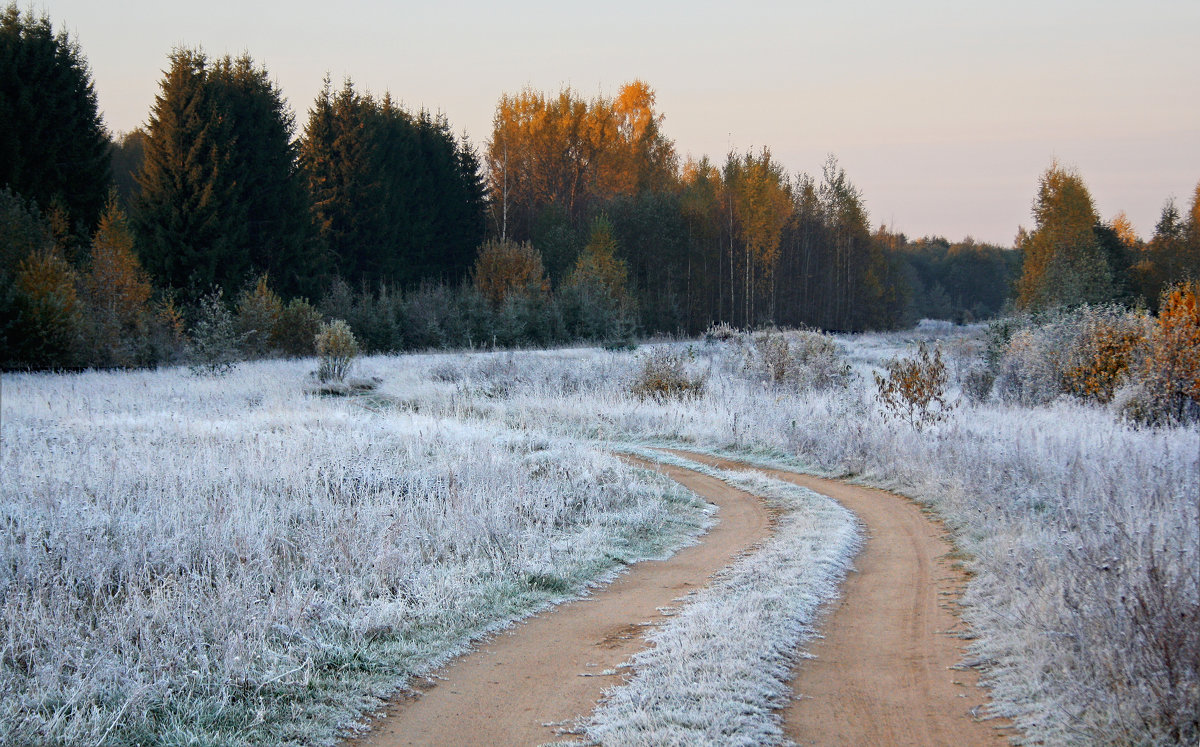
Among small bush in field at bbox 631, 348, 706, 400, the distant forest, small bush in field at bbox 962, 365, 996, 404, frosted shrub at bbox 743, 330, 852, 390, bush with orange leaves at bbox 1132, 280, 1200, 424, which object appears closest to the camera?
bush with orange leaves at bbox 1132, 280, 1200, 424

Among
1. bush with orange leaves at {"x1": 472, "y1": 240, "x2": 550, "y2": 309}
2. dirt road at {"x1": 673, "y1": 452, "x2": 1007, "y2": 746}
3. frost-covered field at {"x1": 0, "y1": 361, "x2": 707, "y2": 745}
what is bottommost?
dirt road at {"x1": 673, "y1": 452, "x2": 1007, "y2": 746}

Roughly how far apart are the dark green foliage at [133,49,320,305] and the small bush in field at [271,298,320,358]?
392 centimetres

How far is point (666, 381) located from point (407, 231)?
28924 mm

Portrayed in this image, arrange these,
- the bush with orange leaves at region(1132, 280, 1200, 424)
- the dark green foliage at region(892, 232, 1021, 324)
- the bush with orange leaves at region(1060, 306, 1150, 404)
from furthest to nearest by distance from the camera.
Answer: the dark green foliage at region(892, 232, 1021, 324) < the bush with orange leaves at region(1060, 306, 1150, 404) < the bush with orange leaves at region(1132, 280, 1200, 424)

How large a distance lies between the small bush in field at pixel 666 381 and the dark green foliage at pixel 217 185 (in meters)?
20.3

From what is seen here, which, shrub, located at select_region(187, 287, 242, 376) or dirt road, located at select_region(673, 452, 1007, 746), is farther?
shrub, located at select_region(187, 287, 242, 376)

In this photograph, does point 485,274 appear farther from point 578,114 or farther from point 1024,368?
point 1024,368

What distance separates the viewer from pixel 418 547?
750 centimetres

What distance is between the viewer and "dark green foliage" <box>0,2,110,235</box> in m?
31.4

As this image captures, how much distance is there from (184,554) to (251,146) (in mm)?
32806

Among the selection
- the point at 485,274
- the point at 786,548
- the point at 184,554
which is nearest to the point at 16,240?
the point at 485,274

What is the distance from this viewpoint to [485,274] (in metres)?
40.0

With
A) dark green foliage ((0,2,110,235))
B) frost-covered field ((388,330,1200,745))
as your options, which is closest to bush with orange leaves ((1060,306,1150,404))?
frost-covered field ((388,330,1200,745))

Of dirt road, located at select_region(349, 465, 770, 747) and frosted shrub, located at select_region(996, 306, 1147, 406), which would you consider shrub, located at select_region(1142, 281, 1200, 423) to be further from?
dirt road, located at select_region(349, 465, 770, 747)
